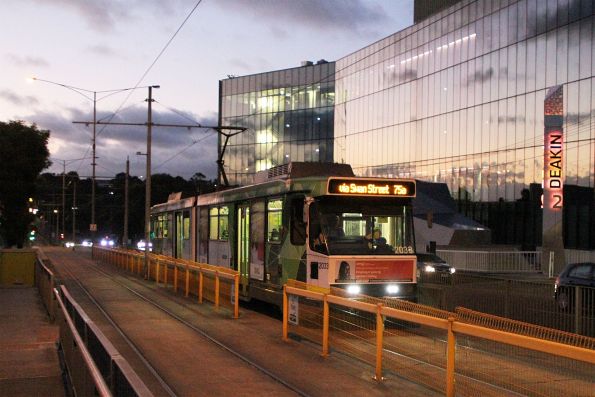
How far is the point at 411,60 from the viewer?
192ft

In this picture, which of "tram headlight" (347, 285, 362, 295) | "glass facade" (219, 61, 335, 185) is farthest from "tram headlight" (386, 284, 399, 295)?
"glass facade" (219, 61, 335, 185)

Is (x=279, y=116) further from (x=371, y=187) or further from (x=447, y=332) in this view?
(x=447, y=332)

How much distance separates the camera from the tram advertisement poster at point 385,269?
1360cm

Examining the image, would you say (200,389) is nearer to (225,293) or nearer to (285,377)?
→ (285,377)

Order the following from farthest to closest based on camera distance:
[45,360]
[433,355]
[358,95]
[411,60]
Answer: [358,95]
[411,60]
[45,360]
[433,355]

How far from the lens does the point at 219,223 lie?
21.5 m

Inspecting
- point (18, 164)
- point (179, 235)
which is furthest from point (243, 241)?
point (18, 164)

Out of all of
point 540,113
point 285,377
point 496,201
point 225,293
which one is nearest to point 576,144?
point 540,113

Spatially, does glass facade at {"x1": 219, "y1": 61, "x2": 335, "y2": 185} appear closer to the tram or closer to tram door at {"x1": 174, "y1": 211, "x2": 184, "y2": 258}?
tram door at {"x1": 174, "y1": 211, "x2": 184, "y2": 258}

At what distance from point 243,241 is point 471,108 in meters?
37.1

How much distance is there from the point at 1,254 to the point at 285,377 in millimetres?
16250

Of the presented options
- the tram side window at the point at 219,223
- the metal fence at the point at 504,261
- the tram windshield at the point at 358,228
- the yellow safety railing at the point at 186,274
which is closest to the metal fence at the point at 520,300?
the tram windshield at the point at 358,228

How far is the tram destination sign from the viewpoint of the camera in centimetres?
1390

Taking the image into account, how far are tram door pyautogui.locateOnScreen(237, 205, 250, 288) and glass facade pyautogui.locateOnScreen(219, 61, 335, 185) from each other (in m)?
50.6
